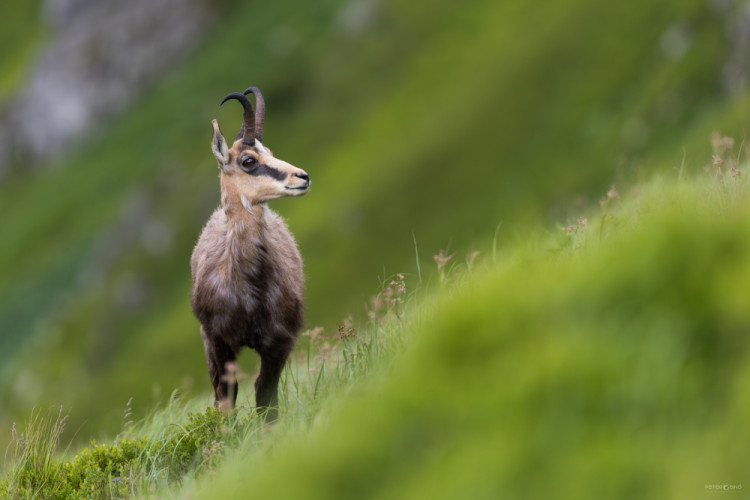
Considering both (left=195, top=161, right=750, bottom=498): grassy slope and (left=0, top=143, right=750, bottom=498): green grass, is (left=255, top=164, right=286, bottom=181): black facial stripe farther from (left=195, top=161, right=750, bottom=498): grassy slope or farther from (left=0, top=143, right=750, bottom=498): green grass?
(left=195, top=161, right=750, bottom=498): grassy slope

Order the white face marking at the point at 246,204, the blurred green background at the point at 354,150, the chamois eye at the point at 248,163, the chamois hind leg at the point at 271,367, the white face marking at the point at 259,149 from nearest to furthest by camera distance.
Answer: the chamois hind leg at the point at 271,367, the white face marking at the point at 246,204, the chamois eye at the point at 248,163, the white face marking at the point at 259,149, the blurred green background at the point at 354,150

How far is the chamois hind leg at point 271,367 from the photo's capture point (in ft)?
33.1

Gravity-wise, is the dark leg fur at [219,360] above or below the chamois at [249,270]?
below

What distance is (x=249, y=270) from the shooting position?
1183cm

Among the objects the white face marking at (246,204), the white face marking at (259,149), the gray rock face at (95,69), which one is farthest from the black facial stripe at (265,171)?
the gray rock face at (95,69)

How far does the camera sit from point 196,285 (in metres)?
12.3

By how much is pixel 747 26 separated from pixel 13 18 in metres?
133

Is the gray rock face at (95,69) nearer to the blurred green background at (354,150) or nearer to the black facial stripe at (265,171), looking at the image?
the blurred green background at (354,150)

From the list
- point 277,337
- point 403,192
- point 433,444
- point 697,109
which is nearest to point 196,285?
point 277,337

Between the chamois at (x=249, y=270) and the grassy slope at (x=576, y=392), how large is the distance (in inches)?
225

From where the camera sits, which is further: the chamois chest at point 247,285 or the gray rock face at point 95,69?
the gray rock face at point 95,69

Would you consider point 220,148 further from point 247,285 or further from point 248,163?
point 247,285

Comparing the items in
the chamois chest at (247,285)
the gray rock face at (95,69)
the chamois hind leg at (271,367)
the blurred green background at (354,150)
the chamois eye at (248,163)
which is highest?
the gray rock face at (95,69)

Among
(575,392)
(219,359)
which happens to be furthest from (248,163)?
(575,392)
